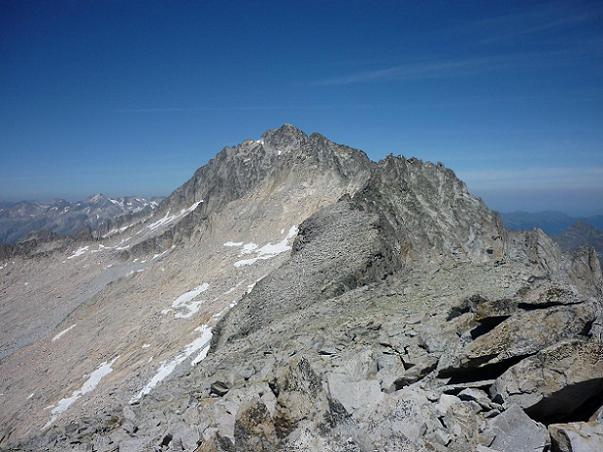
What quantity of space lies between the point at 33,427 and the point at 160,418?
31.5 metres

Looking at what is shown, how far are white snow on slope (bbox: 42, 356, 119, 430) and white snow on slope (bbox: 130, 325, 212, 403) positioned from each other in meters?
11.8

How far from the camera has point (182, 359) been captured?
3334 centimetres

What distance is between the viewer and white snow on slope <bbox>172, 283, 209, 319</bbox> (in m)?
47.4

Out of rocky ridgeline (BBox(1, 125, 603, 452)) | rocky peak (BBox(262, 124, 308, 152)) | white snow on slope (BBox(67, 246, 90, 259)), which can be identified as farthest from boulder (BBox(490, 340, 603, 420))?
white snow on slope (BBox(67, 246, 90, 259))

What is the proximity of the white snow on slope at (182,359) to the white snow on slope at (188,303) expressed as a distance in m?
10.1

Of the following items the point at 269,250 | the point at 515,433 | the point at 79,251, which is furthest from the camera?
the point at 79,251

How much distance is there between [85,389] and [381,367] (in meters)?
38.9

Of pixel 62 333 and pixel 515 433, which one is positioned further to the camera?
pixel 62 333

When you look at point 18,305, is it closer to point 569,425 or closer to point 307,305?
point 307,305

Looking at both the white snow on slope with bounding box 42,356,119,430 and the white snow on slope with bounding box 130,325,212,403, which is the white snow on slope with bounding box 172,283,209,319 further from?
the white snow on slope with bounding box 130,325,212,403

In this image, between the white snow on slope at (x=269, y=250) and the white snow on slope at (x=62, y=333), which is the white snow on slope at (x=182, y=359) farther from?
the white snow on slope at (x=62, y=333)

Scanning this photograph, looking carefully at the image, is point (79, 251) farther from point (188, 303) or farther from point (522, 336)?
point (522, 336)

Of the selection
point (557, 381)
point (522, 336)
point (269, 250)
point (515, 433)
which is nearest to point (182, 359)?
point (269, 250)

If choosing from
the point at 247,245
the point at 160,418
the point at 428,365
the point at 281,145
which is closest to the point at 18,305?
the point at 247,245
